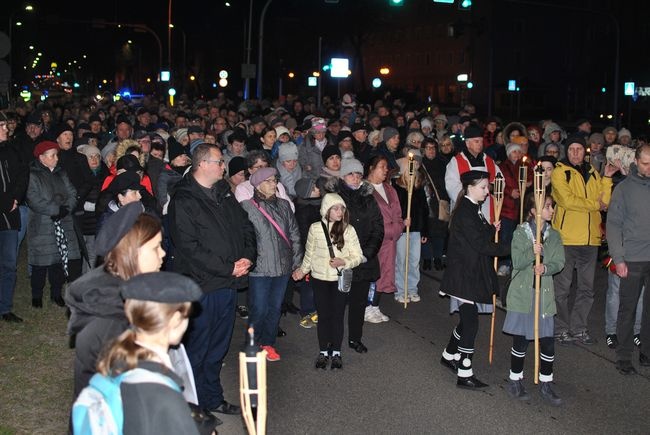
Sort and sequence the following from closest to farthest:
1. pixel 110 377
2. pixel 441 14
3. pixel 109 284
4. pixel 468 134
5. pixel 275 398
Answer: pixel 110 377 < pixel 109 284 < pixel 275 398 < pixel 468 134 < pixel 441 14

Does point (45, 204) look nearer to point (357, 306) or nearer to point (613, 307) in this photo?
point (357, 306)

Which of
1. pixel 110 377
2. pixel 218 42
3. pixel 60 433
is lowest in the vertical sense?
pixel 60 433

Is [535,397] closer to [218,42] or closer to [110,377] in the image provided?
[110,377]

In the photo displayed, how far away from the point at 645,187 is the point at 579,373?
192 cm

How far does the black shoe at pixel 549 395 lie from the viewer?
25.5 ft

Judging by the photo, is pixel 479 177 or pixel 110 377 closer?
pixel 110 377

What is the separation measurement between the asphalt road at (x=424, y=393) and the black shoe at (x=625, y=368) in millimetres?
60

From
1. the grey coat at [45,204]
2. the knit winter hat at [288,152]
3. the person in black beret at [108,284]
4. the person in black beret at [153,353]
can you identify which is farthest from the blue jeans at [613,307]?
the person in black beret at [153,353]

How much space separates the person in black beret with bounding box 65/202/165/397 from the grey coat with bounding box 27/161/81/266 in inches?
244

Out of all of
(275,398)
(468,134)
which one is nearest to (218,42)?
(468,134)

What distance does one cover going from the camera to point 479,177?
8.18m

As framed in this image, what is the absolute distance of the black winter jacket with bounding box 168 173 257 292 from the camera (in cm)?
717

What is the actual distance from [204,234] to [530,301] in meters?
2.92

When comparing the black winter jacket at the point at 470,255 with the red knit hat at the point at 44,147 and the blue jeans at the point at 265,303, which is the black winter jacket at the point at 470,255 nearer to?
the blue jeans at the point at 265,303
